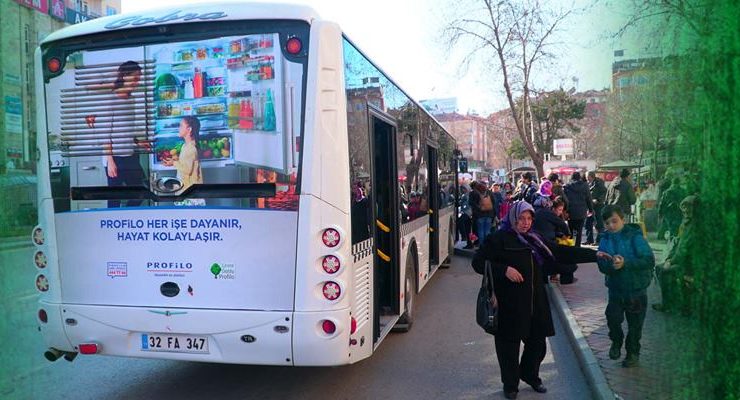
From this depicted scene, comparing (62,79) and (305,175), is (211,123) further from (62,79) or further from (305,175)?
(62,79)

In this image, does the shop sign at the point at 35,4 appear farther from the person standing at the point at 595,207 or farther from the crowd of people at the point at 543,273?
the person standing at the point at 595,207

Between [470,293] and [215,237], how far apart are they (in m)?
6.37

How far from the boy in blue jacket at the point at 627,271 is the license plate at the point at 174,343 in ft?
10.5

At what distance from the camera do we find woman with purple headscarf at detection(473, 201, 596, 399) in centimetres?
471

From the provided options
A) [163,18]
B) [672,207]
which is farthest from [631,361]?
[163,18]

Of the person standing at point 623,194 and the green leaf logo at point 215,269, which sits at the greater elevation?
the person standing at point 623,194

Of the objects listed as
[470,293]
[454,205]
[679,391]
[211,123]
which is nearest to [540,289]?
[679,391]

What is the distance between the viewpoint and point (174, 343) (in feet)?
14.3

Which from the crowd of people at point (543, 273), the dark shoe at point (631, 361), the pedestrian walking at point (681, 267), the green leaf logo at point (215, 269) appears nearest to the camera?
the pedestrian walking at point (681, 267)

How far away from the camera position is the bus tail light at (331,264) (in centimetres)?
417

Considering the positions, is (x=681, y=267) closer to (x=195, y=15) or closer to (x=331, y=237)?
(x=331, y=237)

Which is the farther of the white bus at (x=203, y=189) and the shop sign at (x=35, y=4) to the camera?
the shop sign at (x=35, y=4)

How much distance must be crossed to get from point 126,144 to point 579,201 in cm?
946

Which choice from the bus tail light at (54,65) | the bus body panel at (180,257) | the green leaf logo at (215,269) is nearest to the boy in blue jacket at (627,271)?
the bus body panel at (180,257)
